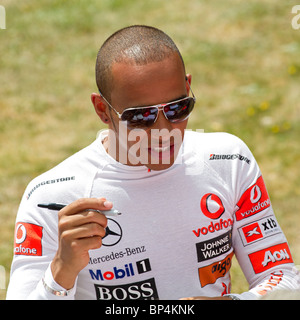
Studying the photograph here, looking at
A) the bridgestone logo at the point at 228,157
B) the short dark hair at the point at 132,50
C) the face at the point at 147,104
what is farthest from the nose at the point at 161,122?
the bridgestone logo at the point at 228,157

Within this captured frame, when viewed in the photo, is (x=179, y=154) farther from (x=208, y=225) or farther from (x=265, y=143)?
(x=265, y=143)

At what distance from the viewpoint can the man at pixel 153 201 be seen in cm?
288

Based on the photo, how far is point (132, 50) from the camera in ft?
9.55

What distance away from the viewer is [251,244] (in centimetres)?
313

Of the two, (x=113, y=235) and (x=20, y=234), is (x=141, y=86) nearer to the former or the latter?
(x=113, y=235)

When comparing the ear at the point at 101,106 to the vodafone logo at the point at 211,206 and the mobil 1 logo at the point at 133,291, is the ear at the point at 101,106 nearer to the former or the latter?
the vodafone logo at the point at 211,206

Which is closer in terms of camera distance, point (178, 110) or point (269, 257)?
point (178, 110)

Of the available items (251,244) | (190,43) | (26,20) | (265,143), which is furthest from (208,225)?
(26,20)

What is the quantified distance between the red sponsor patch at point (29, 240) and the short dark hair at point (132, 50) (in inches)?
28.9

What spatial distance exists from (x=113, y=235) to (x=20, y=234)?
0.45 m

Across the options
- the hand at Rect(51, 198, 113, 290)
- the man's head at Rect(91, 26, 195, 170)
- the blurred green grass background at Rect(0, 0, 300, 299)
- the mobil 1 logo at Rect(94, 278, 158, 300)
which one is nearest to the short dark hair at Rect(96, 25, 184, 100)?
the man's head at Rect(91, 26, 195, 170)

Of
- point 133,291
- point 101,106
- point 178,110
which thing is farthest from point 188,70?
point 133,291

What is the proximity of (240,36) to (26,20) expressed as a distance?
136 inches
